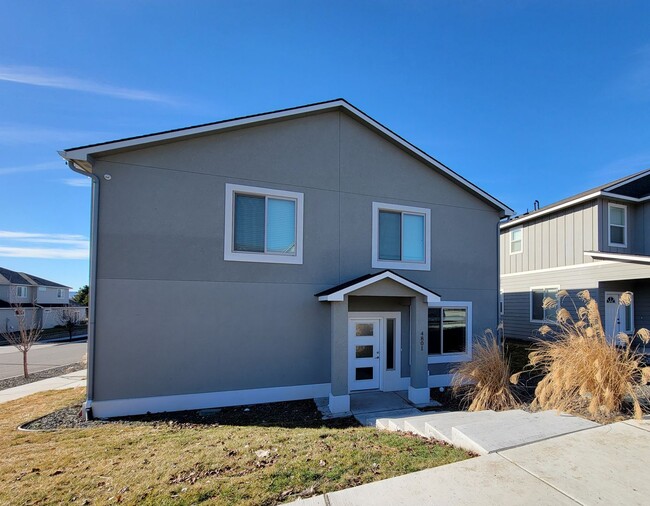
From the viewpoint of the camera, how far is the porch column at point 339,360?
25.1ft

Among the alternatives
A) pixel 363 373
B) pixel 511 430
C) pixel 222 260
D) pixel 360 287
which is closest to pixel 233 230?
pixel 222 260

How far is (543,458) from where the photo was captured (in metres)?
3.72

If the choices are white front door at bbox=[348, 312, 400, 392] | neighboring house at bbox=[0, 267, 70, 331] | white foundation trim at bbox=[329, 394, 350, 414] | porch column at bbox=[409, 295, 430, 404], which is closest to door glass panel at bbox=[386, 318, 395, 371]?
white front door at bbox=[348, 312, 400, 392]

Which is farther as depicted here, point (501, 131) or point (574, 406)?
point (501, 131)

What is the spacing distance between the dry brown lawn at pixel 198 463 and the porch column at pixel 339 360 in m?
1.99

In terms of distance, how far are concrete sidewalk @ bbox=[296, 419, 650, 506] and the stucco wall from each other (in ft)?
16.8

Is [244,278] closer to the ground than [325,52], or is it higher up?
closer to the ground

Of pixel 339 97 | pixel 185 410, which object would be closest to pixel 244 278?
pixel 185 410

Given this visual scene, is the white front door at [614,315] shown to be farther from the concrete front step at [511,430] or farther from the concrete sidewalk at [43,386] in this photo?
the concrete sidewalk at [43,386]

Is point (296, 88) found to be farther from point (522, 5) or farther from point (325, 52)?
point (522, 5)

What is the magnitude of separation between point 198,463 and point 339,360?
4115 mm

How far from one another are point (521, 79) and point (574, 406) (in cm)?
1134

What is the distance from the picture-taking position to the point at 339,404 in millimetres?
7637

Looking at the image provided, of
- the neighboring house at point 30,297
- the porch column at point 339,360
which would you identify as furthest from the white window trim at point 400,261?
the neighboring house at point 30,297
